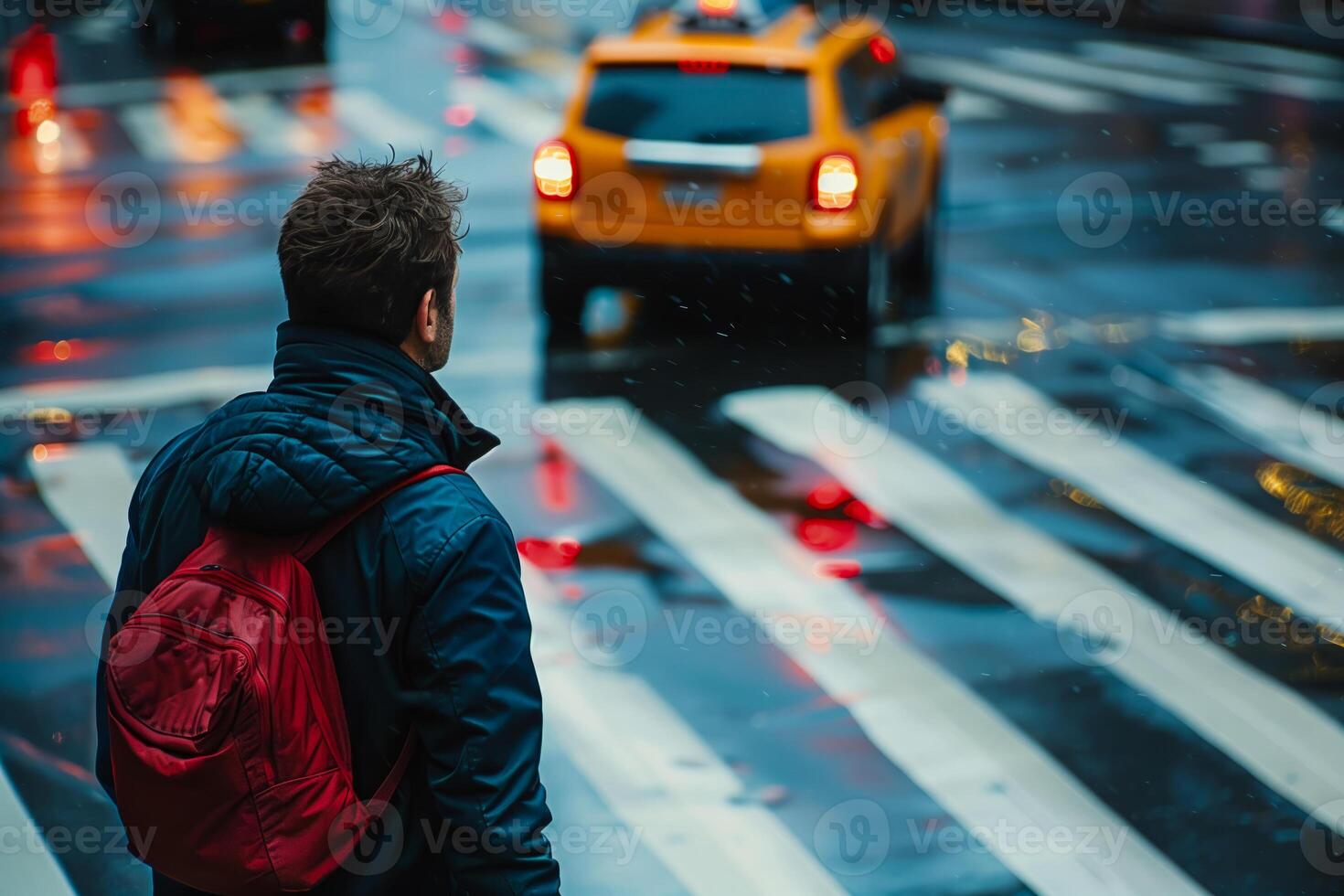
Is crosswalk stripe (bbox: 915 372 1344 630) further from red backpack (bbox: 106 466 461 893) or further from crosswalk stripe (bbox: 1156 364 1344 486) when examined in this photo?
red backpack (bbox: 106 466 461 893)

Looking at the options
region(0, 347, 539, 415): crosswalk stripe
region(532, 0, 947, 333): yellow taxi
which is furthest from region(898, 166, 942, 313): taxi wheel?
region(0, 347, 539, 415): crosswalk stripe

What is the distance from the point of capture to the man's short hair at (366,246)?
2.61 metres

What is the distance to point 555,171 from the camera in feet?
34.3

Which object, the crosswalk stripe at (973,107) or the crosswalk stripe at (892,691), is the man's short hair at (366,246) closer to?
the crosswalk stripe at (892,691)

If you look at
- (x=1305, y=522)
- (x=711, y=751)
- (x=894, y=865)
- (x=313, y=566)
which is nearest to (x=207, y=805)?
(x=313, y=566)

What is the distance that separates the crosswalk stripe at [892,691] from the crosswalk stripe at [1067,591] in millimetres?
665

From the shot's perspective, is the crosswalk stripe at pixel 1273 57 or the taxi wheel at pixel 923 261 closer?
the taxi wheel at pixel 923 261

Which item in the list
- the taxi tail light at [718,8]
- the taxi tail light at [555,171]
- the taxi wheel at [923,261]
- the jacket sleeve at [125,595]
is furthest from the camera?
the taxi wheel at [923,261]

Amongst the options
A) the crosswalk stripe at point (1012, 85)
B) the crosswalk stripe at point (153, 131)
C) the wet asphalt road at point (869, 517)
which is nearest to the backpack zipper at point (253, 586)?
the wet asphalt road at point (869, 517)

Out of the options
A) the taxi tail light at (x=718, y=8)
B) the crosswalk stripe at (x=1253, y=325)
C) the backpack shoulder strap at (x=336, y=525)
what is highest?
the taxi tail light at (x=718, y=8)

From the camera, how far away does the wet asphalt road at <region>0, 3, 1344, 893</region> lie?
18.2ft

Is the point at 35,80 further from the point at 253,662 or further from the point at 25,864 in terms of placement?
the point at 253,662

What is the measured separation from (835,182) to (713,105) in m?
0.88

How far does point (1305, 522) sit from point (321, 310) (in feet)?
21.6
